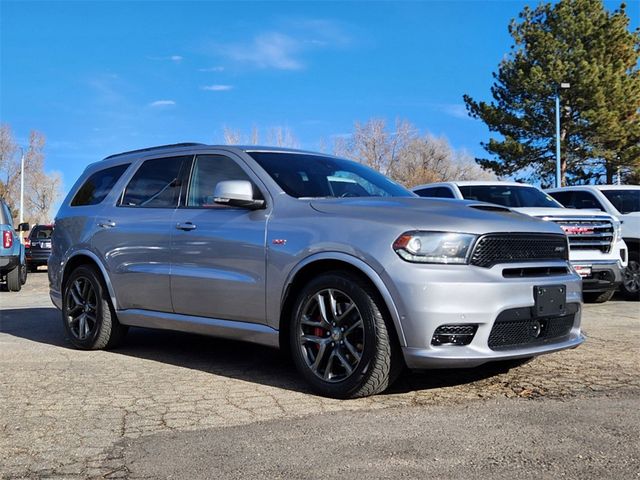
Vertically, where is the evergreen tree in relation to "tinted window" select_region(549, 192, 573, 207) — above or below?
above

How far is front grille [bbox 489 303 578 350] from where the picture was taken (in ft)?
13.7

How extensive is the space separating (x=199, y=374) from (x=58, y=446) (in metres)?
1.84

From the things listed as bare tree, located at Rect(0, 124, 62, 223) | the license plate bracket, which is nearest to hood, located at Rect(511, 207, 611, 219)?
the license plate bracket

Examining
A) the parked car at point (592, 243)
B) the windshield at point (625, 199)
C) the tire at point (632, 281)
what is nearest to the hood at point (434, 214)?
the parked car at point (592, 243)

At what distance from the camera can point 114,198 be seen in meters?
6.43

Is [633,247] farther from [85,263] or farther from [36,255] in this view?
[36,255]

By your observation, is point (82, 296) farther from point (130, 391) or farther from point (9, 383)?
point (130, 391)

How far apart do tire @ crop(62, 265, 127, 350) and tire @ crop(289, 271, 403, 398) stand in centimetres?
239

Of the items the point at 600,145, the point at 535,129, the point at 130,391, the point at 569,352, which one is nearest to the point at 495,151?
the point at 535,129

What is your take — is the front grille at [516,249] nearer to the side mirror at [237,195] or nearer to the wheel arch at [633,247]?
the side mirror at [237,195]

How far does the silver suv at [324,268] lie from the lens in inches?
161

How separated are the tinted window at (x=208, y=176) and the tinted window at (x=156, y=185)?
17cm

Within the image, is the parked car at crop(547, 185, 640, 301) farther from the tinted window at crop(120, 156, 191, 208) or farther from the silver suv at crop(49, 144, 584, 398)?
the tinted window at crop(120, 156, 191, 208)

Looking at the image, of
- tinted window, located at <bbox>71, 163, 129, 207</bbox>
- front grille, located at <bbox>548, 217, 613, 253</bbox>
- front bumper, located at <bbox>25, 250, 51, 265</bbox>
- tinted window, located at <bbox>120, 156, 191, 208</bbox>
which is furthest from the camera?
front bumper, located at <bbox>25, 250, 51, 265</bbox>
